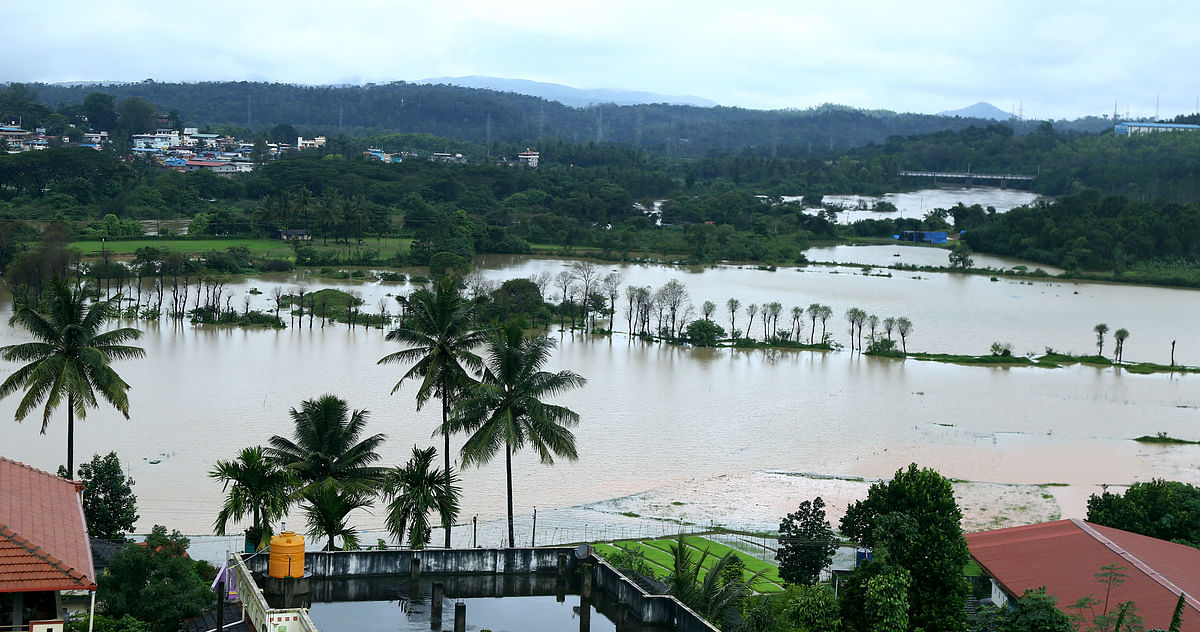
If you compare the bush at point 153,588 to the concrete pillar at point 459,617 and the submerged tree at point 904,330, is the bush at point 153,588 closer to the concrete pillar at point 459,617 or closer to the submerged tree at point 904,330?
the concrete pillar at point 459,617

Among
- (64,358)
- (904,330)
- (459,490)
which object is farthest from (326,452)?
(904,330)

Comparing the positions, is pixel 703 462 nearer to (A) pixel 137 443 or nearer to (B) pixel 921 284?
(A) pixel 137 443

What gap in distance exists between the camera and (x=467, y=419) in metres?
14.2

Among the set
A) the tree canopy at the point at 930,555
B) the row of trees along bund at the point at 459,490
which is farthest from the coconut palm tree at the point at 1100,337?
the tree canopy at the point at 930,555

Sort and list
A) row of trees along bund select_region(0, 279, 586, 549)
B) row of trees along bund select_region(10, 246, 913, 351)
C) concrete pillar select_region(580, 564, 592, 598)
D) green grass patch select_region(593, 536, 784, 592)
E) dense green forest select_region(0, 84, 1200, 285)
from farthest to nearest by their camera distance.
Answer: dense green forest select_region(0, 84, 1200, 285)
row of trees along bund select_region(10, 246, 913, 351)
green grass patch select_region(593, 536, 784, 592)
row of trees along bund select_region(0, 279, 586, 549)
concrete pillar select_region(580, 564, 592, 598)

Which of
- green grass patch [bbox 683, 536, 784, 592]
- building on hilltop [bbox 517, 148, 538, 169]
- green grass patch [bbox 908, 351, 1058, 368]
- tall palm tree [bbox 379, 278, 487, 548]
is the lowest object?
green grass patch [bbox 683, 536, 784, 592]

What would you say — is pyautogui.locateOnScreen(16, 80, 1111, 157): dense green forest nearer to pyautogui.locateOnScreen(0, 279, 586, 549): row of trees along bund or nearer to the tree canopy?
pyautogui.locateOnScreen(0, 279, 586, 549): row of trees along bund

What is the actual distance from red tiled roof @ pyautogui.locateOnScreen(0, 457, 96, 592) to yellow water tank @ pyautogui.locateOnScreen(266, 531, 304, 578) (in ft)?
4.62

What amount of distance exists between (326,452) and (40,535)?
218 inches

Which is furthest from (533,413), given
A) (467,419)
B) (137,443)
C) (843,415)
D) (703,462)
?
(843,415)

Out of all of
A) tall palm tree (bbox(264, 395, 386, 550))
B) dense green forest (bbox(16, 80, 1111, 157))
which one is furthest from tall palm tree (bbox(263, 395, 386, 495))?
dense green forest (bbox(16, 80, 1111, 157))

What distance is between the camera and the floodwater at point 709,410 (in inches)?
825

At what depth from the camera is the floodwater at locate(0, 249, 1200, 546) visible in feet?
68.7

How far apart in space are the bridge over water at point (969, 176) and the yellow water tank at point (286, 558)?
98139 millimetres
